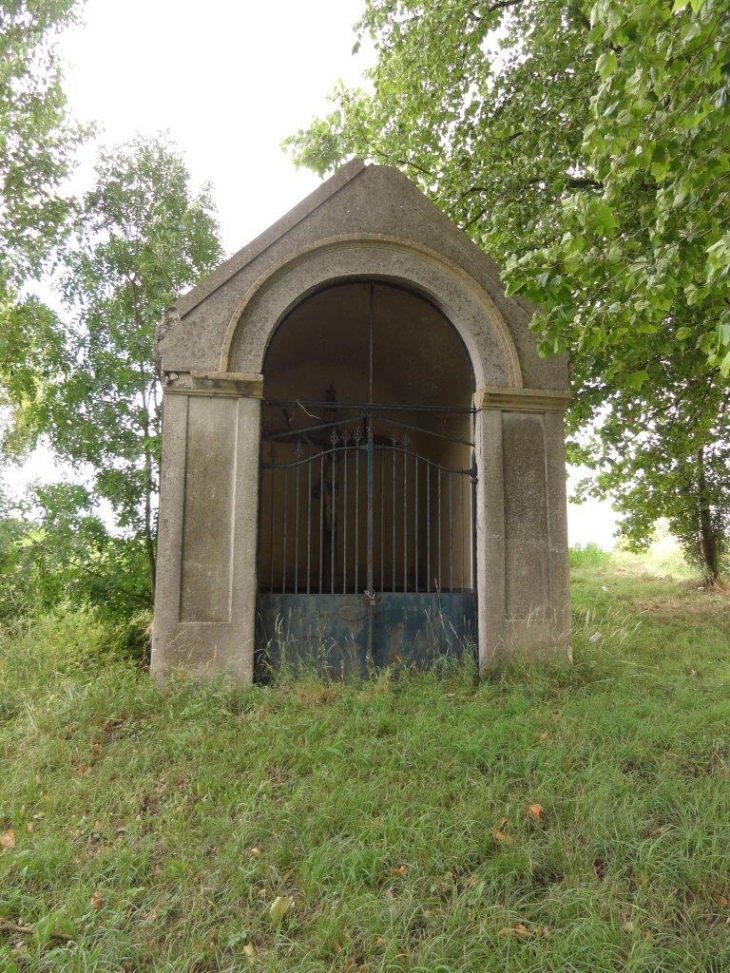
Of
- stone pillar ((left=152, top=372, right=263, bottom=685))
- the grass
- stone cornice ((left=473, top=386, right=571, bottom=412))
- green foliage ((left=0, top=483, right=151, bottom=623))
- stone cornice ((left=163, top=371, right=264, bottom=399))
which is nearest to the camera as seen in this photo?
the grass

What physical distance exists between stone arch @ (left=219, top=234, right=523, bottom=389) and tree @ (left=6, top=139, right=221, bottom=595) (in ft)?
6.08

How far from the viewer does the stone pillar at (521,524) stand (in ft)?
19.4

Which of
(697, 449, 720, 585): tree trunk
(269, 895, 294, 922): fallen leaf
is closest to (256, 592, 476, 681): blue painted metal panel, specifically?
(269, 895, 294, 922): fallen leaf

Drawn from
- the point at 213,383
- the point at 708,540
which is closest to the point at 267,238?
the point at 213,383

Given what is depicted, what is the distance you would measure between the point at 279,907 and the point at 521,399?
14.9 feet

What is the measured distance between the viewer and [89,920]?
2789mm

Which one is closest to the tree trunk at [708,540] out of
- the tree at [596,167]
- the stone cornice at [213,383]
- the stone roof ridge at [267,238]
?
the tree at [596,167]

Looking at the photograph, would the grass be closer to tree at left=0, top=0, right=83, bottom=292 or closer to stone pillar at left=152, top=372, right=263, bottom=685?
stone pillar at left=152, top=372, right=263, bottom=685

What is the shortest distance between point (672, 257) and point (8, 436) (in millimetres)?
12001

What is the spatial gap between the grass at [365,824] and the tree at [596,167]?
2.46 metres

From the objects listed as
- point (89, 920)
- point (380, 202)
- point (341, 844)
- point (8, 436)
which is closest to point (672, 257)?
point (380, 202)

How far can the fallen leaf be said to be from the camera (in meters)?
2.78

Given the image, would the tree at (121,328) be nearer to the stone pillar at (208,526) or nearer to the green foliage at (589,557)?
the stone pillar at (208,526)

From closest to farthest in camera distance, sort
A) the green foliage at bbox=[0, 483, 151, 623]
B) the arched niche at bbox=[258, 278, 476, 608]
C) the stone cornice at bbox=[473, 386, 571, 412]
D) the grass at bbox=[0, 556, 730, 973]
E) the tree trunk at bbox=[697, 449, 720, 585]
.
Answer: the grass at bbox=[0, 556, 730, 973] → the stone cornice at bbox=[473, 386, 571, 412] → the green foliage at bbox=[0, 483, 151, 623] → the arched niche at bbox=[258, 278, 476, 608] → the tree trunk at bbox=[697, 449, 720, 585]
